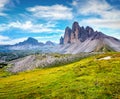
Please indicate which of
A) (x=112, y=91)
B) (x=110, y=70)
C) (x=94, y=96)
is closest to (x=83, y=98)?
(x=94, y=96)

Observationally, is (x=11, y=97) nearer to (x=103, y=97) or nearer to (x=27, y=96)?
(x=27, y=96)

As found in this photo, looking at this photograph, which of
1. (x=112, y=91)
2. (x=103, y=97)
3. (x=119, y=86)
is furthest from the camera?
(x=119, y=86)

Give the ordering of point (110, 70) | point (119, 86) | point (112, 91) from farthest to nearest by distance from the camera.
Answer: point (110, 70) < point (119, 86) < point (112, 91)

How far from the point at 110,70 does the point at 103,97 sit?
114 feet

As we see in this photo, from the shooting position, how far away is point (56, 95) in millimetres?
53969

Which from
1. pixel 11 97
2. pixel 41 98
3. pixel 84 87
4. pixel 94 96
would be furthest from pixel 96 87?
pixel 11 97

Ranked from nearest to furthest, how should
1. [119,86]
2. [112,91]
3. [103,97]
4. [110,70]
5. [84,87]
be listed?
[103,97], [112,91], [119,86], [84,87], [110,70]

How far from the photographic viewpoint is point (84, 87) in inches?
2304

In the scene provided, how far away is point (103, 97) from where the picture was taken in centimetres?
4769

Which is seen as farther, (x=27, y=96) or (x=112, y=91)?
(x=27, y=96)

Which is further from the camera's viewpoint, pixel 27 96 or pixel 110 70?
pixel 110 70

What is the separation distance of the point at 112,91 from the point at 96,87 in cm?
653

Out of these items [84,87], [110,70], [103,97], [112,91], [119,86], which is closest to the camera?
[103,97]

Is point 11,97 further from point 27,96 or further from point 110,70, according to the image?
point 110,70
